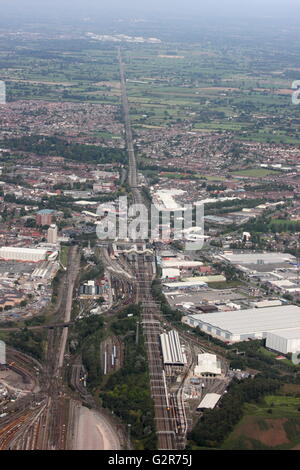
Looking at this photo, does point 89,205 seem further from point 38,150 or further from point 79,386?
point 79,386

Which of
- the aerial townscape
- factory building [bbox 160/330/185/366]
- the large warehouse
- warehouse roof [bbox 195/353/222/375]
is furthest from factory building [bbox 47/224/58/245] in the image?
warehouse roof [bbox 195/353/222/375]

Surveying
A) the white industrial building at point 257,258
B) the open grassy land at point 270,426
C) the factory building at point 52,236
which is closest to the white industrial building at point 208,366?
the open grassy land at point 270,426

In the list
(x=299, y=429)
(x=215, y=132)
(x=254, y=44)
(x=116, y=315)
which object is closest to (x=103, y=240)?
(x=116, y=315)

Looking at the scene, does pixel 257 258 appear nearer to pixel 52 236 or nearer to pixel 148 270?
pixel 148 270

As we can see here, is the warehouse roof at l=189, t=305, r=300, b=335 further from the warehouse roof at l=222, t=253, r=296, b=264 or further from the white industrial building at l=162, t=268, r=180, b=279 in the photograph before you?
the warehouse roof at l=222, t=253, r=296, b=264

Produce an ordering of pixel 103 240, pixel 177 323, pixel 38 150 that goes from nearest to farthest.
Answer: pixel 177 323
pixel 103 240
pixel 38 150
